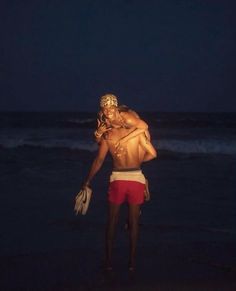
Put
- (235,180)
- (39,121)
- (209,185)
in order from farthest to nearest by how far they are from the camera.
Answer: (39,121), (235,180), (209,185)

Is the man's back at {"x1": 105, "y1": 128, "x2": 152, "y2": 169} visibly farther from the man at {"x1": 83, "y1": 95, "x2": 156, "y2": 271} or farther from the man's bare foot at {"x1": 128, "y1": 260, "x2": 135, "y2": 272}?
the man's bare foot at {"x1": 128, "y1": 260, "x2": 135, "y2": 272}

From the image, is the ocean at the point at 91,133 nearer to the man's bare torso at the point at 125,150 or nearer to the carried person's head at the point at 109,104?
the man's bare torso at the point at 125,150

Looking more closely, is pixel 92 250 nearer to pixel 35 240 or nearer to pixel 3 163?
pixel 35 240

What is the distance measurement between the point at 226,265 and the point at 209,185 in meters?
6.47

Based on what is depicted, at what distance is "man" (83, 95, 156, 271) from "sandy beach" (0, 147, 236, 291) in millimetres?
678

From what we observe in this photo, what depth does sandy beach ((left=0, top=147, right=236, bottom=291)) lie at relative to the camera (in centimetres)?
554

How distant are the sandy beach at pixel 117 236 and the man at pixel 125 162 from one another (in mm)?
678

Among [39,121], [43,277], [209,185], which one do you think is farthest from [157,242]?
[39,121]

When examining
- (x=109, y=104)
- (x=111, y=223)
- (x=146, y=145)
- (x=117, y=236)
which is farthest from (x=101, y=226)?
(x=109, y=104)

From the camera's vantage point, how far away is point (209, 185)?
12.4 metres

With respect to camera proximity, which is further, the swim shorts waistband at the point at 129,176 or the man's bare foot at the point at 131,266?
the man's bare foot at the point at 131,266

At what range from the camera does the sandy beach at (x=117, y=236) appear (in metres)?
5.54

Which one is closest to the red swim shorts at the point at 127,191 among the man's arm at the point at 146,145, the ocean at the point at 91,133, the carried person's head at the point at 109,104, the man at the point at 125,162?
the man at the point at 125,162

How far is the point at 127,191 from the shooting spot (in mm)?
5301
